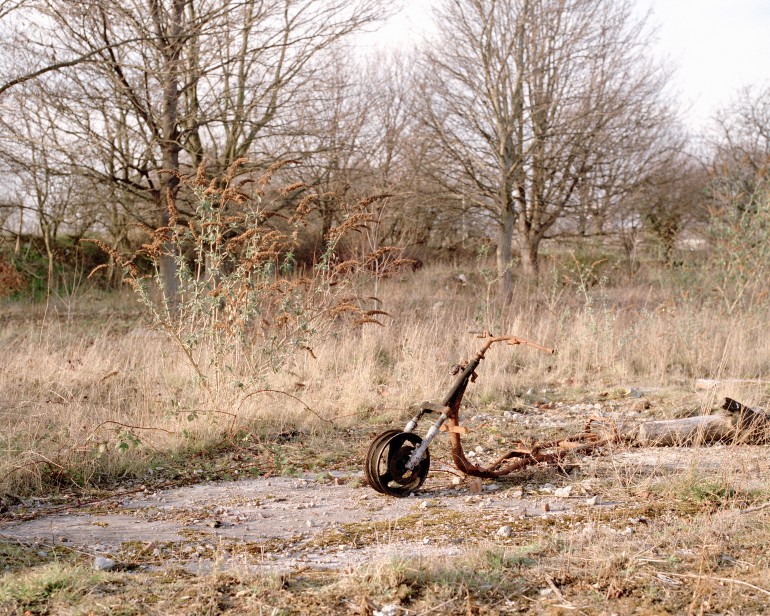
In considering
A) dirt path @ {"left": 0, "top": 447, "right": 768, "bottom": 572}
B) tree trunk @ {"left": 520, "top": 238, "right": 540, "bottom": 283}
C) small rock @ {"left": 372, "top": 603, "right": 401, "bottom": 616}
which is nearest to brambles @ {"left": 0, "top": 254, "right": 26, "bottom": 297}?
tree trunk @ {"left": 520, "top": 238, "right": 540, "bottom": 283}

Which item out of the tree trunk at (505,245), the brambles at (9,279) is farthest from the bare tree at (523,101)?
the brambles at (9,279)

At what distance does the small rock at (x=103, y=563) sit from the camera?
117 inches

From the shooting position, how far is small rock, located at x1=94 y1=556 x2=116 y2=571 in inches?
117

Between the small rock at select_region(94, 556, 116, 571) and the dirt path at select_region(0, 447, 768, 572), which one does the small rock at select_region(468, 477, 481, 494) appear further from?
the small rock at select_region(94, 556, 116, 571)

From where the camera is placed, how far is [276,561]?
3.11 m

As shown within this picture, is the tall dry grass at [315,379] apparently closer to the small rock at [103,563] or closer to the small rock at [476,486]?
the small rock at [103,563]

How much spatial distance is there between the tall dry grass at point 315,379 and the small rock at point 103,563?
1397 millimetres

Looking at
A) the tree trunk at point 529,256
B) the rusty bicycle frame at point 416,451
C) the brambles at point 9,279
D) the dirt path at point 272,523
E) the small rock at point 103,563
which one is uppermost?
the tree trunk at point 529,256

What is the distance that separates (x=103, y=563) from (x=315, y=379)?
3731 mm

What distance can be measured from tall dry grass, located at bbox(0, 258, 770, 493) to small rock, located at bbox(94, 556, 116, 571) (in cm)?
140

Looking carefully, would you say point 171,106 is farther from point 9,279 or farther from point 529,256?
point 529,256

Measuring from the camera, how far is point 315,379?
6660 mm

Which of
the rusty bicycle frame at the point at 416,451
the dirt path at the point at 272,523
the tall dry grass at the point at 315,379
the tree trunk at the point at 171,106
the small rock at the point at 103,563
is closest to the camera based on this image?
the small rock at the point at 103,563

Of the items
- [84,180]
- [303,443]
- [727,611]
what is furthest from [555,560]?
[84,180]
